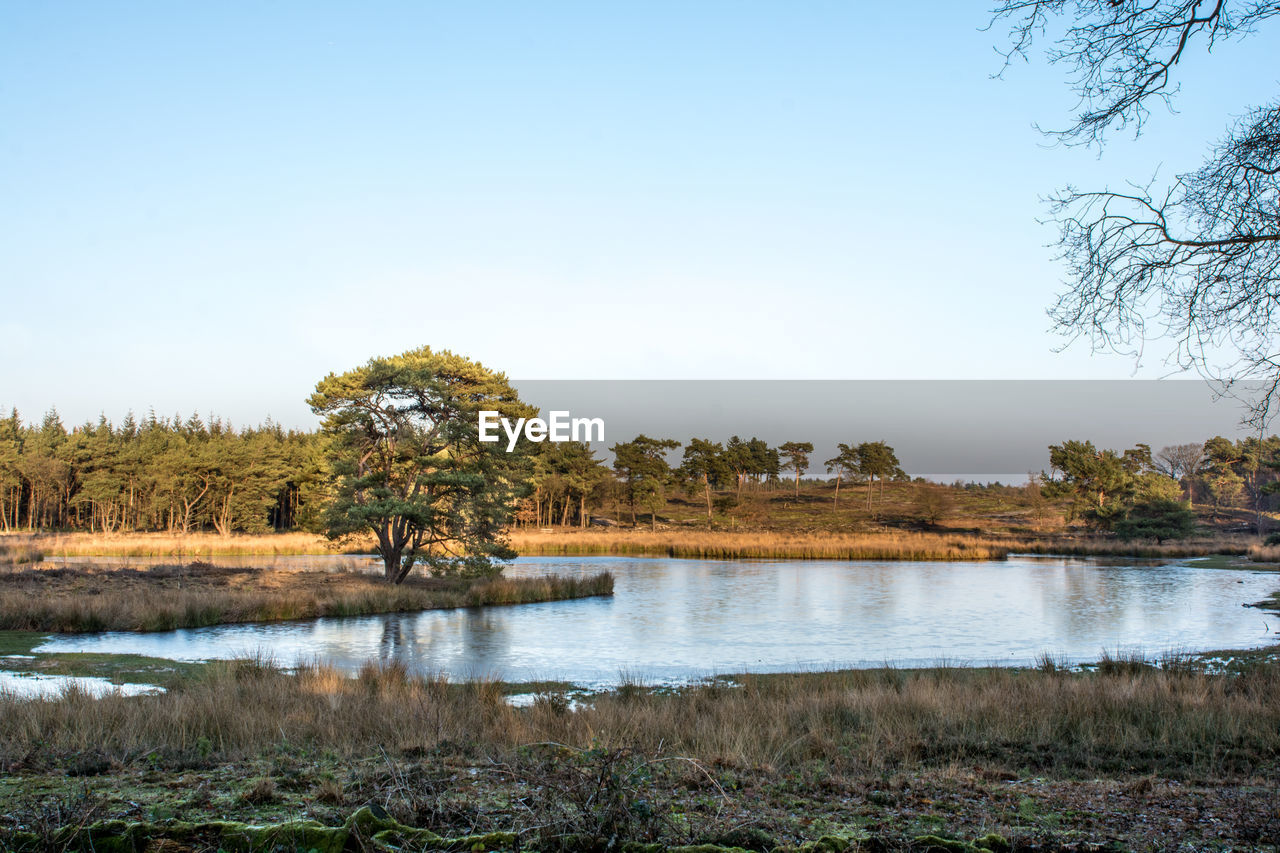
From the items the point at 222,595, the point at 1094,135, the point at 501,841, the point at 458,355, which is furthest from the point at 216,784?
the point at 458,355

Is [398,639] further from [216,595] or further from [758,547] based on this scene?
[758,547]

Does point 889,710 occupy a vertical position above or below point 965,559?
above

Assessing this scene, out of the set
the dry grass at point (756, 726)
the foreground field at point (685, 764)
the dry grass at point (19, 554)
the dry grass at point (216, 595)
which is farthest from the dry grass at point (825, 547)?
the dry grass at point (756, 726)

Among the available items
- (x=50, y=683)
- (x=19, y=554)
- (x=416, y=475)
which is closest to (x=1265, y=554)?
(x=416, y=475)

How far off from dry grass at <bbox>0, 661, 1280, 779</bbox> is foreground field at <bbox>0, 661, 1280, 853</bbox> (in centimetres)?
4

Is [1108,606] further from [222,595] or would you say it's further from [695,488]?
[695,488]

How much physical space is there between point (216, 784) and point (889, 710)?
662 cm

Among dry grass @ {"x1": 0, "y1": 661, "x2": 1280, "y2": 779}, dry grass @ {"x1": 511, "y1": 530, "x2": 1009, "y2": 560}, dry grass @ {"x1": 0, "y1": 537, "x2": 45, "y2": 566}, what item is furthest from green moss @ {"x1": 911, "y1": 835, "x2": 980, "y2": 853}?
dry grass @ {"x1": 511, "y1": 530, "x2": 1009, "y2": 560}

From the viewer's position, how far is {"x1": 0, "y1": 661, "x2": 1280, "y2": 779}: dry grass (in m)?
6.89

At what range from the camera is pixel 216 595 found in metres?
24.3

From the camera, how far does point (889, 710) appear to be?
9.16 m

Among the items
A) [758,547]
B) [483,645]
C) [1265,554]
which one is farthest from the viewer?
[758,547]

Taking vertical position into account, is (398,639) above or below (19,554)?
below

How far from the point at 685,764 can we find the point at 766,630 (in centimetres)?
1745
